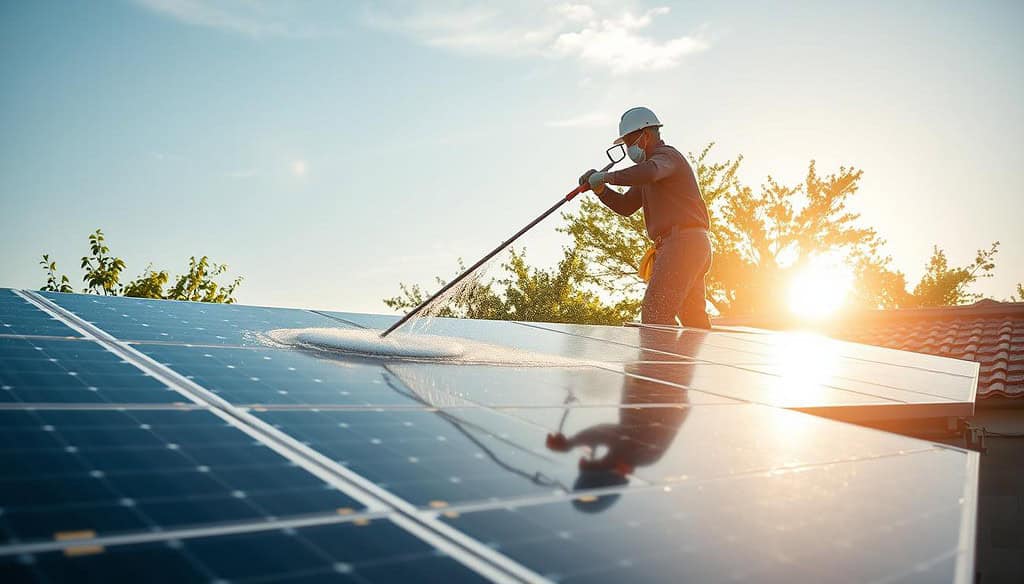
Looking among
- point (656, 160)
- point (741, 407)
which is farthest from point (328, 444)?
point (656, 160)

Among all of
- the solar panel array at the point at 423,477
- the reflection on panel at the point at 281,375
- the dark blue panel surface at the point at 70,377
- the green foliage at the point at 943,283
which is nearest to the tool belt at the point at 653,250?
the solar panel array at the point at 423,477

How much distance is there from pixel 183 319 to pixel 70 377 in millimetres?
2048

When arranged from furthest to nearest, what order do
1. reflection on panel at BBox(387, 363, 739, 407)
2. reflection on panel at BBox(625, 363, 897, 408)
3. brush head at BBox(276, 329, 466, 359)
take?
1. brush head at BBox(276, 329, 466, 359)
2. reflection on panel at BBox(625, 363, 897, 408)
3. reflection on panel at BBox(387, 363, 739, 407)

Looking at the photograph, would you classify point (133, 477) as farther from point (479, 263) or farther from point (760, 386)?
point (479, 263)

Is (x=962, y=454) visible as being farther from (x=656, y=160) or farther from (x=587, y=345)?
(x=656, y=160)

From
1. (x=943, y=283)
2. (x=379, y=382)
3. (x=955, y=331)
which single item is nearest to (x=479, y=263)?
(x=379, y=382)

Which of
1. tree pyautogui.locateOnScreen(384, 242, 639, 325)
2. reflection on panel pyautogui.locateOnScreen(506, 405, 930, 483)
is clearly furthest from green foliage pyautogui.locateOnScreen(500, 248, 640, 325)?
reflection on panel pyautogui.locateOnScreen(506, 405, 930, 483)

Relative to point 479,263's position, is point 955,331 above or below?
above

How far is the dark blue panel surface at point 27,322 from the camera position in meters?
2.96

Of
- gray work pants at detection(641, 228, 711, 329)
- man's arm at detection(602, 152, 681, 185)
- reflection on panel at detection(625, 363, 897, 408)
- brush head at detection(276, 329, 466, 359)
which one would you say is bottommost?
brush head at detection(276, 329, 466, 359)

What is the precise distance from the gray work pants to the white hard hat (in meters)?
1.09

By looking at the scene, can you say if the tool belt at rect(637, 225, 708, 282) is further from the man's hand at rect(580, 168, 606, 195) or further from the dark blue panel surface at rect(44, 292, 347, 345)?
the dark blue panel surface at rect(44, 292, 347, 345)

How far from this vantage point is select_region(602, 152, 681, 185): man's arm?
6754 mm

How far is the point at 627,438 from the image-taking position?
6.89 feet
